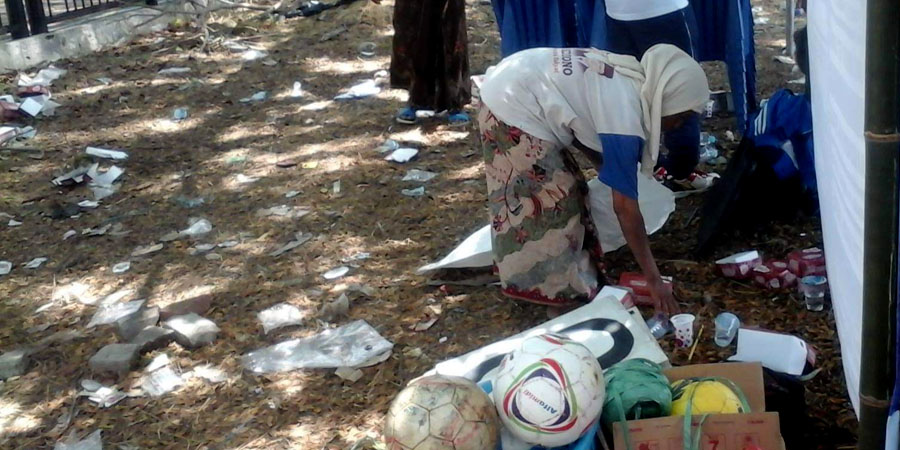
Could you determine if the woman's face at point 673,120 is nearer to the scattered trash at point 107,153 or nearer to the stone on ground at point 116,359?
the stone on ground at point 116,359

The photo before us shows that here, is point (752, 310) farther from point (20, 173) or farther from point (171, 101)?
point (171, 101)

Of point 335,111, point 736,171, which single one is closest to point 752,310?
point 736,171

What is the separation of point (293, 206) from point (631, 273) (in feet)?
7.36

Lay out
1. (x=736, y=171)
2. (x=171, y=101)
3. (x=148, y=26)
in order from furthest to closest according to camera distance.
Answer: (x=148, y=26) → (x=171, y=101) → (x=736, y=171)

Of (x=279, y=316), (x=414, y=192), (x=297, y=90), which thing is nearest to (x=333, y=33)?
(x=297, y=90)

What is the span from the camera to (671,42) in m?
5.09

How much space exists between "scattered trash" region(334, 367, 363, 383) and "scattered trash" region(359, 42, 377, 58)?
222 inches

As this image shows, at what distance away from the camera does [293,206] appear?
5641 millimetres

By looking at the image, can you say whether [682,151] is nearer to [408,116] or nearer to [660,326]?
[660,326]

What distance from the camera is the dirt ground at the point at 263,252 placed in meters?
3.62

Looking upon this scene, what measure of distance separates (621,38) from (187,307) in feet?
8.88

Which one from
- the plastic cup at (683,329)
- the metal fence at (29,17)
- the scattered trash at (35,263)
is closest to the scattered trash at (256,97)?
the metal fence at (29,17)

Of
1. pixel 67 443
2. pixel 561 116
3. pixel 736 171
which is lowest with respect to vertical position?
pixel 67 443

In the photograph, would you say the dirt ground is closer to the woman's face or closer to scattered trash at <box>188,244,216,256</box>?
scattered trash at <box>188,244,216,256</box>
